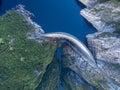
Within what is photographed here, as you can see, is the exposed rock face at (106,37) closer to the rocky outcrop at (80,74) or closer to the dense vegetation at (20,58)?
the rocky outcrop at (80,74)

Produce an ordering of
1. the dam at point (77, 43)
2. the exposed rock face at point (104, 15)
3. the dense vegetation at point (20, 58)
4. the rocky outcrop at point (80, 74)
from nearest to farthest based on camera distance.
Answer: the dense vegetation at point (20, 58) < the rocky outcrop at point (80, 74) < the dam at point (77, 43) < the exposed rock face at point (104, 15)

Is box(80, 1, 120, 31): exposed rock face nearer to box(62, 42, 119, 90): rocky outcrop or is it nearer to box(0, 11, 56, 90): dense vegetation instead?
box(62, 42, 119, 90): rocky outcrop

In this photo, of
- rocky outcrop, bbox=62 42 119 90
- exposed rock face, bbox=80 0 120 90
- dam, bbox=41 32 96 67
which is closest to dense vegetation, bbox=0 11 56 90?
dam, bbox=41 32 96 67

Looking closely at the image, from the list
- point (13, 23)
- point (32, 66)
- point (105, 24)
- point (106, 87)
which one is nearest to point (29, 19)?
point (13, 23)

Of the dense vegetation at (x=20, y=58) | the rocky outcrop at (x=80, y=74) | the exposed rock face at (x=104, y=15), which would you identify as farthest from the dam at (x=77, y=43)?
the exposed rock face at (x=104, y=15)

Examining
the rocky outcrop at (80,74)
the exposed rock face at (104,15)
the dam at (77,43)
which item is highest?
the exposed rock face at (104,15)

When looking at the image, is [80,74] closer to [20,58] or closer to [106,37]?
[106,37]
